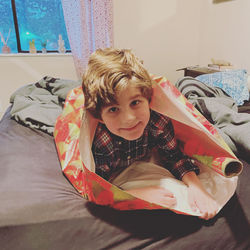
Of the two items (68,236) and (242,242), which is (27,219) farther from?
(242,242)

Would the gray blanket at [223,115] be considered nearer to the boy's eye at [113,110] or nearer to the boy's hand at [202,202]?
the boy's hand at [202,202]

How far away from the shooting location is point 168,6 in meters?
2.99

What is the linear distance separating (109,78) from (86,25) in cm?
230

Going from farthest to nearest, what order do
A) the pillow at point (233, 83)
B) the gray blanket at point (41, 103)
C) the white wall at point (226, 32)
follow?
the white wall at point (226, 32), the pillow at point (233, 83), the gray blanket at point (41, 103)

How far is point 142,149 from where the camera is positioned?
929mm

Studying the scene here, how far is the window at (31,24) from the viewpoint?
9.72 feet

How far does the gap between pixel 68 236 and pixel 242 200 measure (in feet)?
1.72

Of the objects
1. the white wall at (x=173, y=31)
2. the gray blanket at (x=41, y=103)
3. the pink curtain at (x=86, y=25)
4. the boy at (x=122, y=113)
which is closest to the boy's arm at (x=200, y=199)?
the boy at (x=122, y=113)

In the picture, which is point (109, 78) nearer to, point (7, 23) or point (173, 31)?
point (173, 31)

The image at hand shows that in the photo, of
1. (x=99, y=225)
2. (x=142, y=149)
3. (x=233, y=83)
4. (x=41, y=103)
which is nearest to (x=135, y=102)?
(x=142, y=149)

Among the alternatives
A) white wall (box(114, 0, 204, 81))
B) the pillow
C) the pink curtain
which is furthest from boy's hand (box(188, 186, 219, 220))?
white wall (box(114, 0, 204, 81))

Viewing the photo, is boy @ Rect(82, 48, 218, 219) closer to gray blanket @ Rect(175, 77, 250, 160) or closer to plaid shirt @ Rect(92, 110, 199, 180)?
plaid shirt @ Rect(92, 110, 199, 180)

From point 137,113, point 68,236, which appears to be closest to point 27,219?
point 68,236

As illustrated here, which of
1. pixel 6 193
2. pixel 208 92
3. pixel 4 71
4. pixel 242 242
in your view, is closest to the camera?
pixel 242 242
